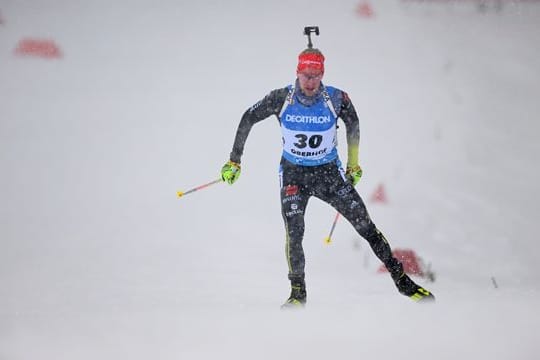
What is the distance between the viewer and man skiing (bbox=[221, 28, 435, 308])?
4.77 m

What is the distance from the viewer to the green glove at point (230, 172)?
5007mm

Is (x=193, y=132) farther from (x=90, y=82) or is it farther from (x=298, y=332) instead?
(x=298, y=332)

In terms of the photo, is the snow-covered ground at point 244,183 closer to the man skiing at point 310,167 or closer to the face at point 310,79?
the man skiing at point 310,167

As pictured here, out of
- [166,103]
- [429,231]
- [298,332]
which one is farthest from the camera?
[166,103]

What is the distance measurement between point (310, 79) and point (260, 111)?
63 cm

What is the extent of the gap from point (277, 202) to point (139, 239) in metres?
2.69

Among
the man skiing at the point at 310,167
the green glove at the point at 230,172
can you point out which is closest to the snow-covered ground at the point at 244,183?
the man skiing at the point at 310,167

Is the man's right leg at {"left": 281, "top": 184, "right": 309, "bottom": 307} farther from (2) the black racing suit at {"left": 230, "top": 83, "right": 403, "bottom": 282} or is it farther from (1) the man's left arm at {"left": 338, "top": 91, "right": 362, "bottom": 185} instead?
(1) the man's left arm at {"left": 338, "top": 91, "right": 362, "bottom": 185}

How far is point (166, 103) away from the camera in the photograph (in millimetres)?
12422

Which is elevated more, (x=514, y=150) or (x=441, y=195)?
(x=514, y=150)

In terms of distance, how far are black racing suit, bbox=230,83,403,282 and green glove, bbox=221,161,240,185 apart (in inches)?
14.6

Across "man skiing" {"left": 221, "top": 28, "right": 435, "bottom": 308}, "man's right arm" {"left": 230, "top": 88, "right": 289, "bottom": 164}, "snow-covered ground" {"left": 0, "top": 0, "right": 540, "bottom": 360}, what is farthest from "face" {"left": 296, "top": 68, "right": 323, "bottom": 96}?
"snow-covered ground" {"left": 0, "top": 0, "right": 540, "bottom": 360}

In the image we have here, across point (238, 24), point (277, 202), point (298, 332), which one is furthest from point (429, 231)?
point (238, 24)

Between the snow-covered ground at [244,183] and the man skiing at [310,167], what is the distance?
0.45 m
